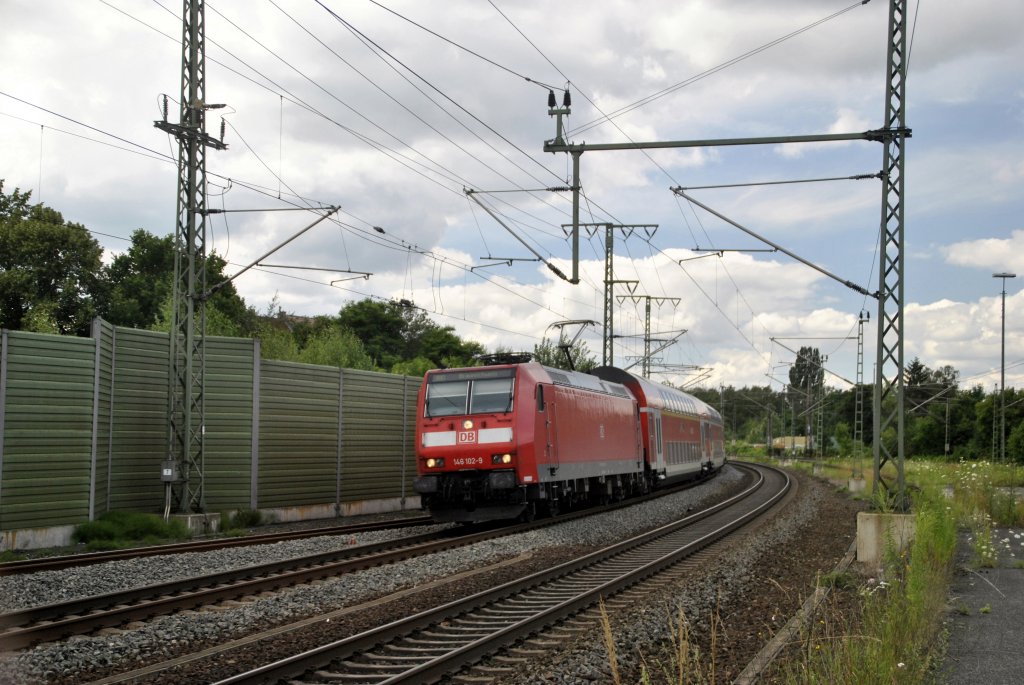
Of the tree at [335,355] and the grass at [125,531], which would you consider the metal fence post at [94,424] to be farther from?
the tree at [335,355]

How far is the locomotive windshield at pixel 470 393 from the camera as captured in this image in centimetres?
1983

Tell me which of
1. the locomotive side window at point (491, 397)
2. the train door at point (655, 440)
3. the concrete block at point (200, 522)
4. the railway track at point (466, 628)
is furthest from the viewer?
the train door at point (655, 440)

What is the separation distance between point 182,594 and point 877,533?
9347 millimetres

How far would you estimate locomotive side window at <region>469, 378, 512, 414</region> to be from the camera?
64.7 feet

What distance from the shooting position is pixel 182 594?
11.0 m

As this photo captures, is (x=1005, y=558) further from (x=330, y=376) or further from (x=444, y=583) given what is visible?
(x=330, y=376)

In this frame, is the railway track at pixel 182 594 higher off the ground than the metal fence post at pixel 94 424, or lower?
lower

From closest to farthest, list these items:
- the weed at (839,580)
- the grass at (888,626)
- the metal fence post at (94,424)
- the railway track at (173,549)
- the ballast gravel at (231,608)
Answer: the grass at (888,626)
the ballast gravel at (231,608)
the weed at (839,580)
the railway track at (173,549)
the metal fence post at (94,424)

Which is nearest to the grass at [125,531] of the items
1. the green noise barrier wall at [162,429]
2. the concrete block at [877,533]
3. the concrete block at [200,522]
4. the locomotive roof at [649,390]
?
the concrete block at [200,522]

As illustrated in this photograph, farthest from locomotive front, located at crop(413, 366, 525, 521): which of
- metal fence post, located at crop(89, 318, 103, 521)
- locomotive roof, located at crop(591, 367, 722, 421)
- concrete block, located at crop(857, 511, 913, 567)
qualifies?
locomotive roof, located at crop(591, 367, 722, 421)

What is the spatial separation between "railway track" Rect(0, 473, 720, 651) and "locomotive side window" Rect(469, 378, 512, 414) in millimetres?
3601

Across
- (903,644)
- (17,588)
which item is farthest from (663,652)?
(17,588)

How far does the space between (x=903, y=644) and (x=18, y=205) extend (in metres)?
47.1

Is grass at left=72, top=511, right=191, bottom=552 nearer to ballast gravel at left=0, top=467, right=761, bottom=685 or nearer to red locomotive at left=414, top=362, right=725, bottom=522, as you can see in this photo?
ballast gravel at left=0, top=467, right=761, bottom=685
